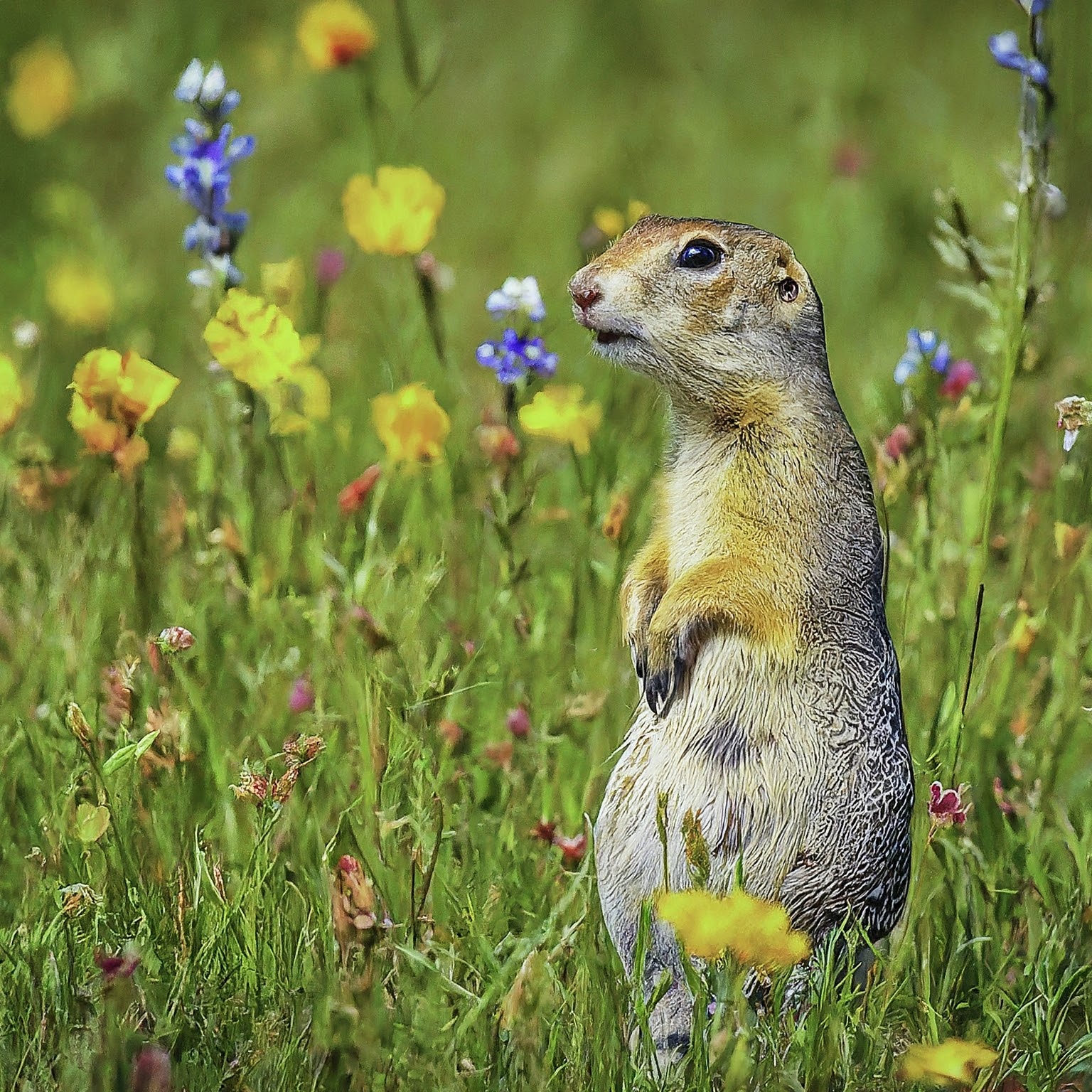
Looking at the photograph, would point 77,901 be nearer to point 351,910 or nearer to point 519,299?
point 351,910

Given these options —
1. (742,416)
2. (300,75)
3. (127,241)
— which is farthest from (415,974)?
(300,75)

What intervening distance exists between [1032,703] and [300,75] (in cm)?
563

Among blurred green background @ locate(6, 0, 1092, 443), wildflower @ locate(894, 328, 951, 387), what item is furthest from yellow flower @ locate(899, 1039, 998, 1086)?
blurred green background @ locate(6, 0, 1092, 443)

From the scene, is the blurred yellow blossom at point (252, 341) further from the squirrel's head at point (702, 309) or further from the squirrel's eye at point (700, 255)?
the squirrel's eye at point (700, 255)

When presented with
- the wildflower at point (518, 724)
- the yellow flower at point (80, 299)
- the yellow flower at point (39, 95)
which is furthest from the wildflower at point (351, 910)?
the yellow flower at point (39, 95)

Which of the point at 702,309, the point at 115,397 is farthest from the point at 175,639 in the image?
the point at 702,309

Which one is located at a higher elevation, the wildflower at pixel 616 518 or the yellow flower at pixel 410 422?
the yellow flower at pixel 410 422

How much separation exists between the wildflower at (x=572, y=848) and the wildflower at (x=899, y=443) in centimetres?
127

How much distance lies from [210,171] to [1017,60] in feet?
5.91

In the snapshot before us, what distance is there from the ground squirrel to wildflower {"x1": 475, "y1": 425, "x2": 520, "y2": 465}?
74 cm

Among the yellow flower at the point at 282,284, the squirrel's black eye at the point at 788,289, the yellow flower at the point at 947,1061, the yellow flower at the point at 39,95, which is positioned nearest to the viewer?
the yellow flower at the point at 947,1061

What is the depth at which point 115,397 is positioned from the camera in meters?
3.20

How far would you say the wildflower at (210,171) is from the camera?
3.69m

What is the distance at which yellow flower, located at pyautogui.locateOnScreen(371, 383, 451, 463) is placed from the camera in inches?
146
